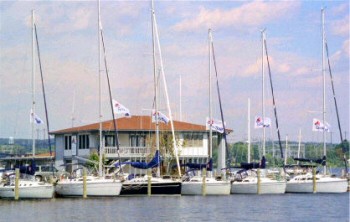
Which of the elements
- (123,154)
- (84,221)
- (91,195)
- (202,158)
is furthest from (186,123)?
(84,221)

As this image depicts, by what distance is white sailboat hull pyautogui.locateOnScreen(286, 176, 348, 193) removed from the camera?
77125mm

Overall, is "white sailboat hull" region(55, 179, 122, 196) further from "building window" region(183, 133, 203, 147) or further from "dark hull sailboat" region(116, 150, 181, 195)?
"building window" region(183, 133, 203, 147)

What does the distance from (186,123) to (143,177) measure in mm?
27761

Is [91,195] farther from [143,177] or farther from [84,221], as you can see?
[84,221]

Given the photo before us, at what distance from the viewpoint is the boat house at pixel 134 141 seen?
91.2m

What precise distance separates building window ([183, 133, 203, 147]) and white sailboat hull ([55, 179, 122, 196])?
89.0ft

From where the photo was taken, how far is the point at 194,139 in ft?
318

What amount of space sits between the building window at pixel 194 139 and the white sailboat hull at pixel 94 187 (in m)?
27.1

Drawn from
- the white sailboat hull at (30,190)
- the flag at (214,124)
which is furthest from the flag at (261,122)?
the white sailboat hull at (30,190)

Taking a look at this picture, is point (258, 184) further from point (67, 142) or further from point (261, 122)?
point (67, 142)

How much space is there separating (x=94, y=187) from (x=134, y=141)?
24922 millimetres

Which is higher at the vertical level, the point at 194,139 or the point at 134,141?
the point at 194,139

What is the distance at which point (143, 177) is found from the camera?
72875mm

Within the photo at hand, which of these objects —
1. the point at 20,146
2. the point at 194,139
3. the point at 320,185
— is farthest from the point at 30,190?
the point at 20,146
